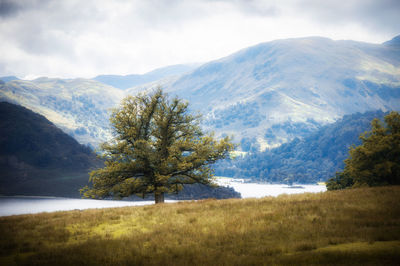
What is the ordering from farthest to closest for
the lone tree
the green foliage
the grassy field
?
1. the green foliage
2. the lone tree
3. the grassy field

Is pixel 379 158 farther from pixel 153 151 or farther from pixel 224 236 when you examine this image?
pixel 224 236

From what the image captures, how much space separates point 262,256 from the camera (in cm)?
1188

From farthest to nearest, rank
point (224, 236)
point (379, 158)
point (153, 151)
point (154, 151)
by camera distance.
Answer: point (379, 158)
point (154, 151)
point (153, 151)
point (224, 236)

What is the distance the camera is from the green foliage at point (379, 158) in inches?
1884

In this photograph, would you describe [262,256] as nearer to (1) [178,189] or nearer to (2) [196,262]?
(2) [196,262]

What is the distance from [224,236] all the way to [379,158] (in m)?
44.9

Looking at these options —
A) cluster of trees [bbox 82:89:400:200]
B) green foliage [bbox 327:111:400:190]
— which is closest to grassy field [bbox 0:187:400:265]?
cluster of trees [bbox 82:89:400:200]

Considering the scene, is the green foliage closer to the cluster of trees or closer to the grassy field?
the cluster of trees

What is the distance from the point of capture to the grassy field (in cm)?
1178

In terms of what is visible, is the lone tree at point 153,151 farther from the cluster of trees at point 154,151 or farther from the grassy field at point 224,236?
the grassy field at point 224,236

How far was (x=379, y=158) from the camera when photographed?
4997 cm

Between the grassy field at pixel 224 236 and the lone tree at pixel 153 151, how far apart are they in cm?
1199

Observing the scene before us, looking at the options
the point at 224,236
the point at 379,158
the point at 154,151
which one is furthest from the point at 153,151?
Result: the point at 379,158

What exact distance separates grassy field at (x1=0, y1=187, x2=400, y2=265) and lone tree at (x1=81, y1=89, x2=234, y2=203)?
11986 millimetres
